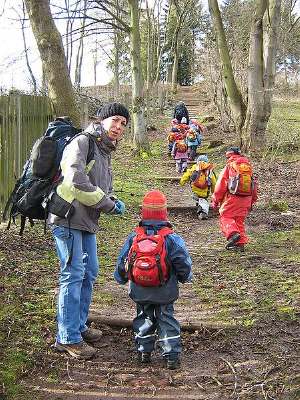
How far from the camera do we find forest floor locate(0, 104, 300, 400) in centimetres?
369

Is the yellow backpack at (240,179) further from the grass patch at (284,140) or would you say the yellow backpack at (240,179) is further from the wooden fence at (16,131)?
the grass patch at (284,140)

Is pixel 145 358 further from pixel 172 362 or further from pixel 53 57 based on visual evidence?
pixel 53 57

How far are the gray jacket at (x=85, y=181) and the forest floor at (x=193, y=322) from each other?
1.08 meters

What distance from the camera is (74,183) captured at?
12.9ft

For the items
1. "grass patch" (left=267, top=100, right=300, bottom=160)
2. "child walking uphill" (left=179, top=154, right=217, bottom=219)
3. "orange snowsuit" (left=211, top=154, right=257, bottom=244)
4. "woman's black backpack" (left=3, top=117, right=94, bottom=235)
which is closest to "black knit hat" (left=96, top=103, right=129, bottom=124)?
"woman's black backpack" (left=3, top=117, right=94, bottom=235)

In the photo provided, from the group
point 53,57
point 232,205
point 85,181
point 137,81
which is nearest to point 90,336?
point 85,181

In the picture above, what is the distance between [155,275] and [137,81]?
49.8 feet

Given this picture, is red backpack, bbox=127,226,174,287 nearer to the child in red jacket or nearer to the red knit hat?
the red knit hat

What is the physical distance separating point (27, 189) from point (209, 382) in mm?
2083

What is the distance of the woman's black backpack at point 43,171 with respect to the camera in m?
4.16

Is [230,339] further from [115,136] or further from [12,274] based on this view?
[12,274]

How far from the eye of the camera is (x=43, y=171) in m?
4.17

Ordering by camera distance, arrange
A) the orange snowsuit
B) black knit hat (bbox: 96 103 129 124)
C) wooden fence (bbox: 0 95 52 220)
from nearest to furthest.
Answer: black knit hat (bbox: 96 103 129 124)
wooden fence (bbox: 0 95 52 220)
the orange snowsuit

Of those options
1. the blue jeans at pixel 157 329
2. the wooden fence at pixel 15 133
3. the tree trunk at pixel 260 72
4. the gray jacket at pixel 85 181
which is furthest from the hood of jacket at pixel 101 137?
the tree trunk at pixel 260 72
